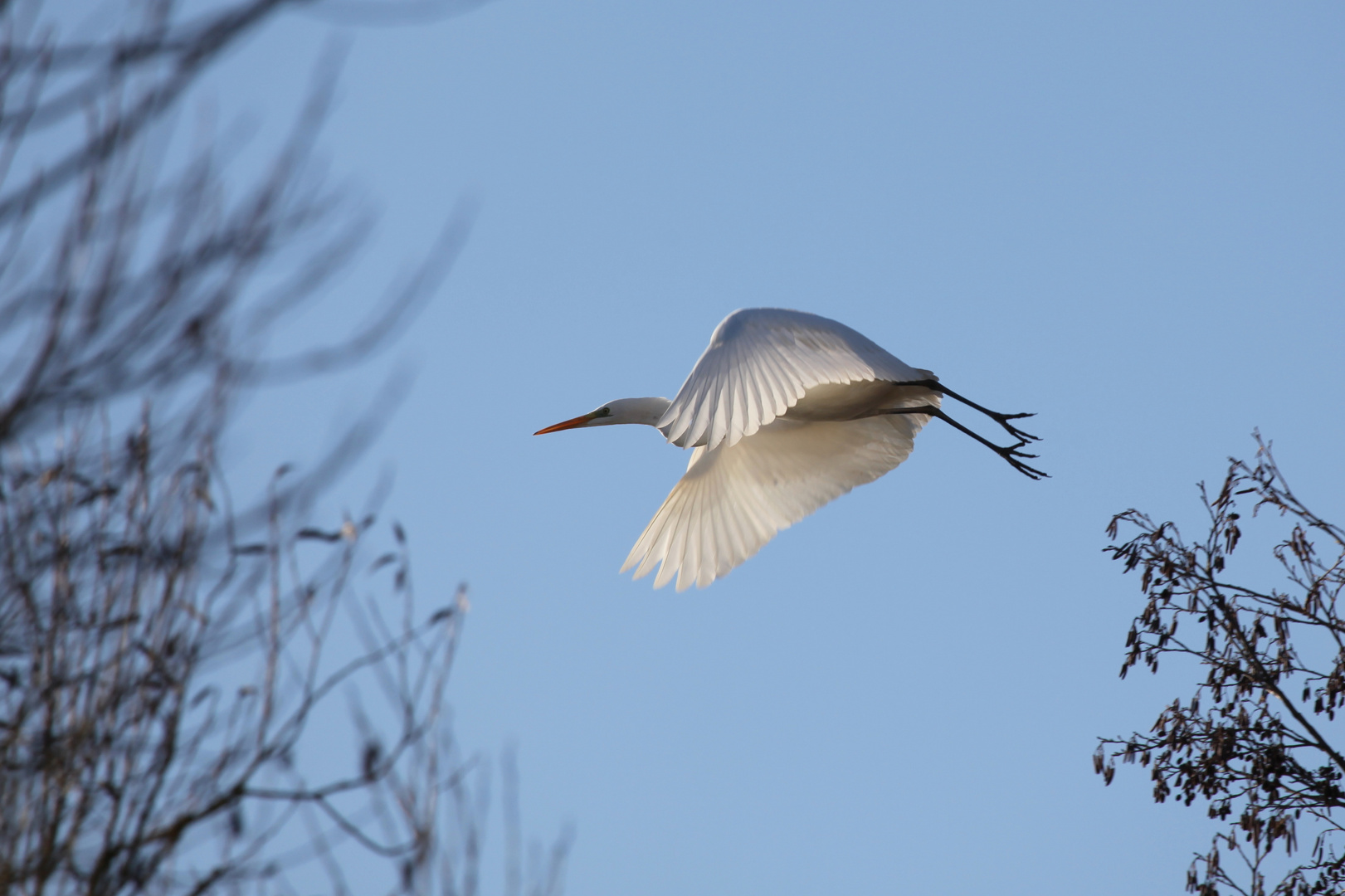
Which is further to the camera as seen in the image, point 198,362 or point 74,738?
point 74,738

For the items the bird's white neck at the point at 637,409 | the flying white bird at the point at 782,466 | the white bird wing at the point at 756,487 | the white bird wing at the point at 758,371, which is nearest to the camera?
the white bird wing at the point at 758,371

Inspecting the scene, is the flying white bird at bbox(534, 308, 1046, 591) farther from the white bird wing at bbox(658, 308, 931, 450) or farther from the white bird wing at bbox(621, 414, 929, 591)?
the white bird wing at bbox(658, 308, 931, 450)

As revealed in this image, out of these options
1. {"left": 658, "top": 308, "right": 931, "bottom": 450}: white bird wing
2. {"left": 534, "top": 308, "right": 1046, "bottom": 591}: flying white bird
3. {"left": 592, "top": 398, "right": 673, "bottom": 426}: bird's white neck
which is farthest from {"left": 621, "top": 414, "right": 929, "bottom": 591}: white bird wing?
{"left": 658, "top": 308, "right": 931, "bottom": 450}: white bird wing

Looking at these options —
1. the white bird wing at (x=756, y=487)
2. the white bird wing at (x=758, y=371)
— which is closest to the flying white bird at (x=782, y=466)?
the white bird wing at (x=756, y=487)

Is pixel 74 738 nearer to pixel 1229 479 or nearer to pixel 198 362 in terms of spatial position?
pixel 198 362

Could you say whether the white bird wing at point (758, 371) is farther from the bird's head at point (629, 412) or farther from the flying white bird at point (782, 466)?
the bird's head at point (629, 412)

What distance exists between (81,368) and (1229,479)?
467 cm

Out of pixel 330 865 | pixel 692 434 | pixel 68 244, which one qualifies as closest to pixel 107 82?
pixel 68 244

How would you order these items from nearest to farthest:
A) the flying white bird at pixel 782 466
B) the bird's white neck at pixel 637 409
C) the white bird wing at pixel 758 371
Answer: the white bird wing at pixel 758 371 → the flying white bird at pixel 782 466 → the bird's white neck at pixel 637 409

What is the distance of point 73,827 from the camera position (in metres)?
2.81

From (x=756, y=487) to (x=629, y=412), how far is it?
3.87 feet

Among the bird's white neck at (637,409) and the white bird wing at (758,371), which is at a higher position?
the bird's white neck at (637,409)

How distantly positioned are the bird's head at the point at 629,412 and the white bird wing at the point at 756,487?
576 mm

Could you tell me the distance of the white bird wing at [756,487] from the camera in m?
8.76
